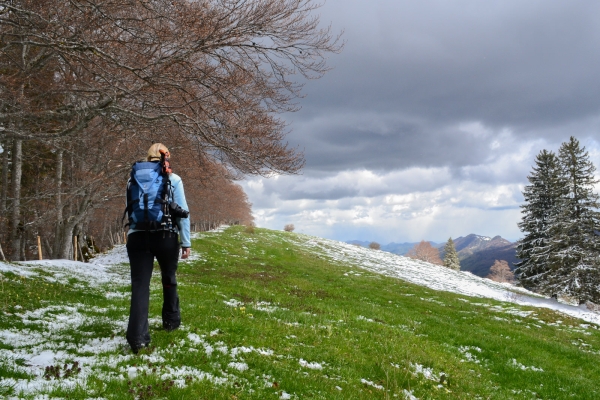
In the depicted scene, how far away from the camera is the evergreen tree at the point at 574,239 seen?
100 ft

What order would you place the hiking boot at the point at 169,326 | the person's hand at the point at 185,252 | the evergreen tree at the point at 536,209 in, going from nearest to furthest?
1. the person's hand at the point at 185,252
2. the hiking boot at the point at 169,326
3. the evergreen tree at the point at 536,209

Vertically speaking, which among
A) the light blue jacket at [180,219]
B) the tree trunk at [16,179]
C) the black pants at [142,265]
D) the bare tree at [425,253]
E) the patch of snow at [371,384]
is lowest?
the bare tree at [425,253]

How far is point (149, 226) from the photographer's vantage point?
5.68 meters

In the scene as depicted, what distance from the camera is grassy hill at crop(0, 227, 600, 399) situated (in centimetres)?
488

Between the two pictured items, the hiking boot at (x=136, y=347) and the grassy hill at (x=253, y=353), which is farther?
the hiking boot at (x=136, y=347)

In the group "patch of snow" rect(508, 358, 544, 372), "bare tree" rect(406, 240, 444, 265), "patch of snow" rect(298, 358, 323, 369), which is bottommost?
"bare tree" rect(406, 240, 444, 265)

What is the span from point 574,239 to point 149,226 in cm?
3737

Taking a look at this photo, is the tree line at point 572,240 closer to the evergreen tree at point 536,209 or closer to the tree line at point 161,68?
the evergreen tree at point 536,209

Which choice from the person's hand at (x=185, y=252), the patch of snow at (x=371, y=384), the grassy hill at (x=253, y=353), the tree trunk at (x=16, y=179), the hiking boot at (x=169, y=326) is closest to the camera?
the grassy hill at (x=253, y=353)

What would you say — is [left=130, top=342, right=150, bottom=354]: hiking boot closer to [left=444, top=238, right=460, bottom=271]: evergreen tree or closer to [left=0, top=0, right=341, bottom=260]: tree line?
[left=0, top=0, right=341, bottom=260]: tree line

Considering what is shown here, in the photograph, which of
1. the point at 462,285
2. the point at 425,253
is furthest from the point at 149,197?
the point at 425,253

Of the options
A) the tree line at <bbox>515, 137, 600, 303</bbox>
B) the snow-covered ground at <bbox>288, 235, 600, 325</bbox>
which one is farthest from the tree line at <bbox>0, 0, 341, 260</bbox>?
the tree line at <bbox>515, 137, 600, 303</bbox>

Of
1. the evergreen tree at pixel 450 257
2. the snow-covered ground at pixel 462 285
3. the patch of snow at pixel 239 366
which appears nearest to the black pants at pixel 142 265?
the patch of snow at pixel 239 366

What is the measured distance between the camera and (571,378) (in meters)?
9.19
